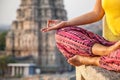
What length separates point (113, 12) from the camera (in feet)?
6.52

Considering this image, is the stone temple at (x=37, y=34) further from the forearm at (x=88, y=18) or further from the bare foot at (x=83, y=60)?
the bare foot at (x=83, y=60)

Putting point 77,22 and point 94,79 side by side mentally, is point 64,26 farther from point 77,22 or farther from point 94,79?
point 94,79

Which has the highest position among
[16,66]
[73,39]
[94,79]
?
[73,39]

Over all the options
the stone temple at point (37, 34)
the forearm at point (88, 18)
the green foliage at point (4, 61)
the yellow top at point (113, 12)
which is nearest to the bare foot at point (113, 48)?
the yellow top at point (113, 12)

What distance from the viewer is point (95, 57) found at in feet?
6.26

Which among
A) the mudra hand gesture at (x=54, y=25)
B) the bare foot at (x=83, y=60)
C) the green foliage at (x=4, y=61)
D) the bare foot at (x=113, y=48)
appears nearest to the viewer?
the bare foot at (x=113, y=48)

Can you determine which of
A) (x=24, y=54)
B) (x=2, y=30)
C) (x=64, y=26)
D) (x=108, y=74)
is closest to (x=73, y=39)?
(x=64, y=26)

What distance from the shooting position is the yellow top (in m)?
1.96

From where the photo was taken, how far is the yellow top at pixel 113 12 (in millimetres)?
1964

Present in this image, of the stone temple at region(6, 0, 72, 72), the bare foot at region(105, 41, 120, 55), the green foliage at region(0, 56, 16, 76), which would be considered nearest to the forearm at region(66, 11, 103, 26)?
the bare foot at region(105, 41, 120, 55)

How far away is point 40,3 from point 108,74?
92.8 ft

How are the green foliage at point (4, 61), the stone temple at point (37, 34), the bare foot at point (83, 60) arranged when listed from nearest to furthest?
1. the bare foot at point (83, 60)
2. the green foliage at point (4, 61)
3. the stone temple at point (37, 34)

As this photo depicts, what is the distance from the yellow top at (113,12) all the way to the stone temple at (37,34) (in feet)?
88.6

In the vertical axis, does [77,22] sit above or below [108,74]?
above
